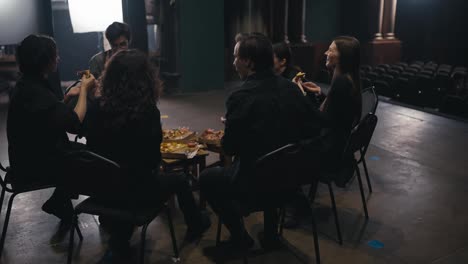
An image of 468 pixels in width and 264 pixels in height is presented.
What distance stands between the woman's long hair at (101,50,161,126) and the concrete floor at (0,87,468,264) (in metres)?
0.95

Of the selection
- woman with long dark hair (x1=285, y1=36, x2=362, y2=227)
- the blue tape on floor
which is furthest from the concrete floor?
woman with long dark hair (x1=285, y1=36, x2=362, y2=227)

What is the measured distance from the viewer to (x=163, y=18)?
816cm

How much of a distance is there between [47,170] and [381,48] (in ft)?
29.7

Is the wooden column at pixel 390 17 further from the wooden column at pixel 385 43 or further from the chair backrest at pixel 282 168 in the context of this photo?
the chair backrest at pixel 282 168

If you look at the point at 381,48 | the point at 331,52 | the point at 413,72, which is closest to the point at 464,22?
the point at 381,48

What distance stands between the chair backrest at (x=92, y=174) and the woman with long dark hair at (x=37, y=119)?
1.19 ft

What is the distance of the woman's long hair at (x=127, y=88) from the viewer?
2408 millimetres

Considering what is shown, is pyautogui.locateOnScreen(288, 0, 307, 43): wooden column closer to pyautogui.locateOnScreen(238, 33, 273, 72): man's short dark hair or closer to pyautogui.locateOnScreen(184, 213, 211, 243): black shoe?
pyautogui.locateOnScreen(184, 213, 211, 243): black shoe

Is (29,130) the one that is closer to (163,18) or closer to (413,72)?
(163,18)

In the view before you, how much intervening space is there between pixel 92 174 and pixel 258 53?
1.02 metres

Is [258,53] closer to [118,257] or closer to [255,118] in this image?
[255,118]

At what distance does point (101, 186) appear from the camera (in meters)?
2.35

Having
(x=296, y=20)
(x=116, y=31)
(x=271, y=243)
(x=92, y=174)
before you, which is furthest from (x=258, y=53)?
(x=296, y=20)

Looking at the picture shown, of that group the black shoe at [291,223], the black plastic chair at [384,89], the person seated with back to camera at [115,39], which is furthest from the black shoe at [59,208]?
the black plastic chair at [384,89]
